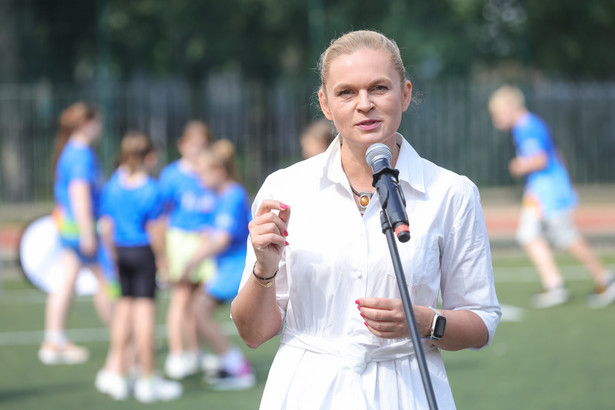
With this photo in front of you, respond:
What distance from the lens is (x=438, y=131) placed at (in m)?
22.5

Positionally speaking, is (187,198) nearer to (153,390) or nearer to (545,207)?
(153,390)

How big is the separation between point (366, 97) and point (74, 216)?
6.46 m

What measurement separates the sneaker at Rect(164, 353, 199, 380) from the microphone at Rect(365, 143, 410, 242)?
5.47m

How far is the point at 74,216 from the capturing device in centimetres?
873

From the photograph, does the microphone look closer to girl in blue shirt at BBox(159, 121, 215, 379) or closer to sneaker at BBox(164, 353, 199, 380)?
girl in blue shirt at BBox(159, 121, 215, 379)

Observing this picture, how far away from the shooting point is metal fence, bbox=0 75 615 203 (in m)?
21.4

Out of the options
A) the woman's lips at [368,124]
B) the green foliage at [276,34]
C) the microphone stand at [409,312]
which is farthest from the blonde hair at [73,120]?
the green foliage at [276,34]

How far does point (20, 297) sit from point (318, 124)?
6.71 metres

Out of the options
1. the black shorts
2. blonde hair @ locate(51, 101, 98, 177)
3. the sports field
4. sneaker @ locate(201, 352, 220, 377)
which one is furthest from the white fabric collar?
blonde hair @ locate(51, 101, 98, 177)

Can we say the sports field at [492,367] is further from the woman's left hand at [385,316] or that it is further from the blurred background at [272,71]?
the blurred background at [272,71]

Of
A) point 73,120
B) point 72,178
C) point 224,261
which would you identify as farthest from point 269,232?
point 73,120

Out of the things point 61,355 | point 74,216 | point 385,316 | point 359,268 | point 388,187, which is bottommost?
point 61,355

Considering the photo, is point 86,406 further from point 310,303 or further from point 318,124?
point 310,303

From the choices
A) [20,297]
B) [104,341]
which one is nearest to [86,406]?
[104,341]
